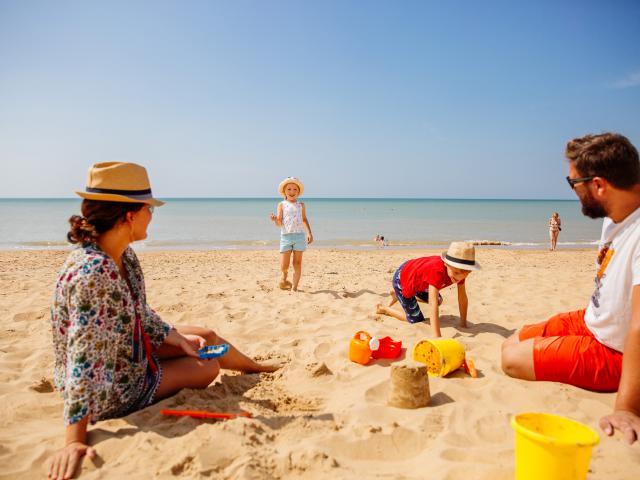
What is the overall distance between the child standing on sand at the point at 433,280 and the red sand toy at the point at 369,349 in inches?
21.8

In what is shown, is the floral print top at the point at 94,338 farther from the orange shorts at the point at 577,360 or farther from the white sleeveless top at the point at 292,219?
the white sleeveless top at the point at 292,219

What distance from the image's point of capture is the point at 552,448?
164 cm

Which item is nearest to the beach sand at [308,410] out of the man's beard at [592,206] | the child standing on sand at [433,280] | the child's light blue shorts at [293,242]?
the child standing on sand at [433,280]

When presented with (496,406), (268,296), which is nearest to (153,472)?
(496,406)

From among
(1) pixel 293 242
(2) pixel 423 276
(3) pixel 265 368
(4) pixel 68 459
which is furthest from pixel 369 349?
(1) pixel 293 242

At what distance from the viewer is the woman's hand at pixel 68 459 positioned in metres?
1.96

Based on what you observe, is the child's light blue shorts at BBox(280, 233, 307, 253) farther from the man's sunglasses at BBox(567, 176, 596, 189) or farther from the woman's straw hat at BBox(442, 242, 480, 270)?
the man's sunglasses at BBox(567, 176, 596, 189)

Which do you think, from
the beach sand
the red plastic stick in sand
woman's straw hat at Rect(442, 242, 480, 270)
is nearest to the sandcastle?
the beach sand

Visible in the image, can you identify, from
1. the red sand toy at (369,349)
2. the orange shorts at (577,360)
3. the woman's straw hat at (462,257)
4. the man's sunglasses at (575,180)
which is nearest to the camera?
the man's sunglasses at (575,180)

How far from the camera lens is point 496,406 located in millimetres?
2652

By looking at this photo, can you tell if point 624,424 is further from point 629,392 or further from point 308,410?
point 308,410

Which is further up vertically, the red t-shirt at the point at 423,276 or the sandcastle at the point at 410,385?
the red t-shirt at the point at 423,276

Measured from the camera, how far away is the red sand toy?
11.5 ft

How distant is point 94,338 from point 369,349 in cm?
211
